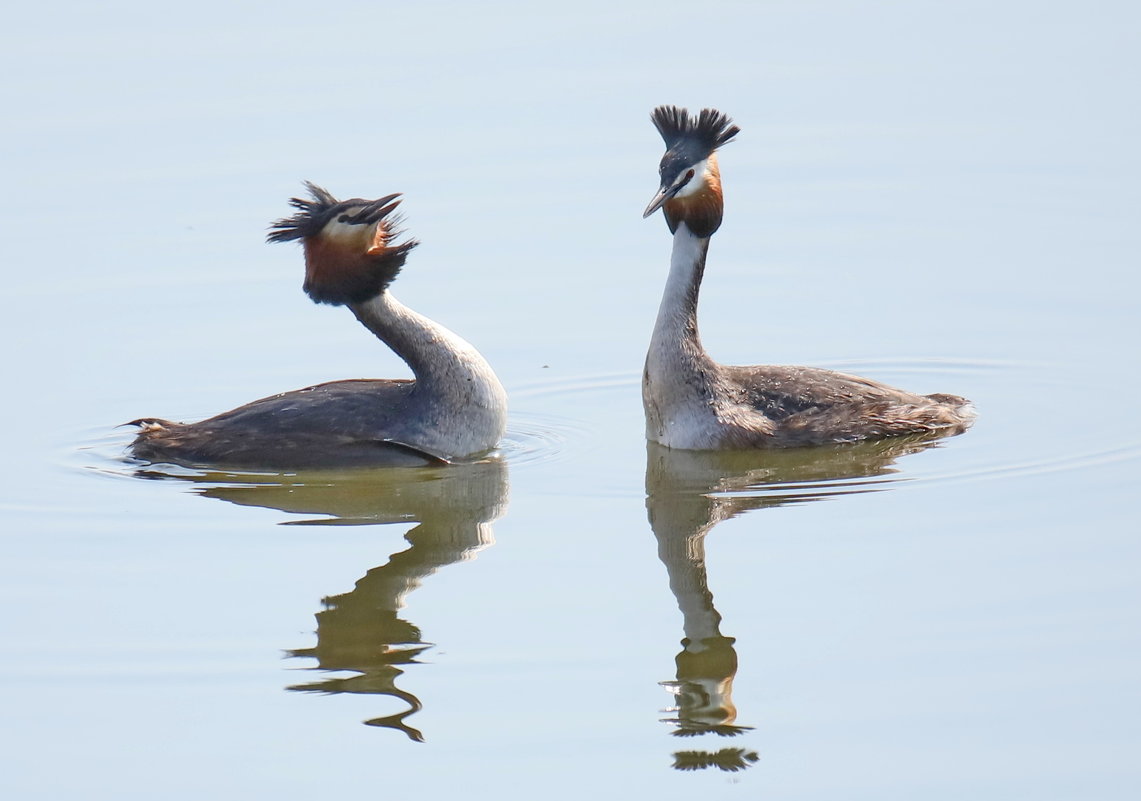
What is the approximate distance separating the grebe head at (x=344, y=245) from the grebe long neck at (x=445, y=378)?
184mm

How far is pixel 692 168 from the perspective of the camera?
13.0m

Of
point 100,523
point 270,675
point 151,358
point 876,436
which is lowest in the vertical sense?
point 270,675

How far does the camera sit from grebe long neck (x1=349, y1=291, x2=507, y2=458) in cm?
1289

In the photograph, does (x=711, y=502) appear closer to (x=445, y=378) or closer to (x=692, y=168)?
(x=445, y=378)

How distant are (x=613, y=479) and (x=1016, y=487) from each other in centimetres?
238

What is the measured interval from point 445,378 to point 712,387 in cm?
168

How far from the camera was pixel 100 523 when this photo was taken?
11.9 metres

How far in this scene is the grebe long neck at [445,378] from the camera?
508 inches

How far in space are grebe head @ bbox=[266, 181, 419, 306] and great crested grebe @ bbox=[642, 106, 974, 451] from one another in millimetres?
1727

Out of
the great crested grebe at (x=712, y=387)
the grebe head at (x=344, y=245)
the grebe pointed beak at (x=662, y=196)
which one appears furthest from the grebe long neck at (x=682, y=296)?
the grebe head at (x=344, y=245)

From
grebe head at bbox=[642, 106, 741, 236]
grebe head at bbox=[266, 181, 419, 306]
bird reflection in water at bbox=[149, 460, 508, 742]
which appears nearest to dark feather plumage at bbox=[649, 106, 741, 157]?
grebe head at bbox=[642, 106, 741, 236]

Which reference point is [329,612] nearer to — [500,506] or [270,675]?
[270,675]

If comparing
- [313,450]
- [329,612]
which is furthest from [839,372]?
[329,612]

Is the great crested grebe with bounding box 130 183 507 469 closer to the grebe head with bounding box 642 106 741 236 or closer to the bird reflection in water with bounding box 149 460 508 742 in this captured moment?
the bird reflection in water with bounding box 149 460 508 742
